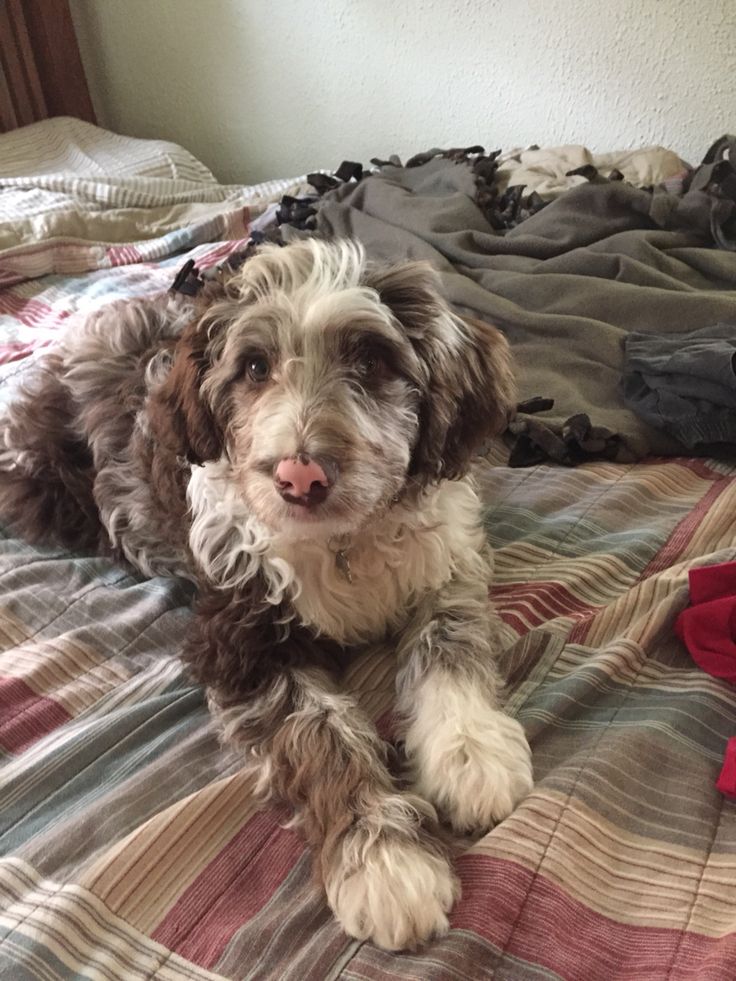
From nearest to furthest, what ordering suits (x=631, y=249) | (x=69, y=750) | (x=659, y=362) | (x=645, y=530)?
(x=69, y=750)
(x=645, y=530)
(x=659, y=362)
(x=631, y=249)

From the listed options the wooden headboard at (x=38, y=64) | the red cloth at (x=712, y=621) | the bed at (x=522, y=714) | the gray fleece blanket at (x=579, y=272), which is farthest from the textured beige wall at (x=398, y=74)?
the red cloth at (x=712, y=621)

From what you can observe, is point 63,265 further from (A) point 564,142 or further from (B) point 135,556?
(A) point 564,142

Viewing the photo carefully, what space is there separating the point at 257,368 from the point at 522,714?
2.48 feet

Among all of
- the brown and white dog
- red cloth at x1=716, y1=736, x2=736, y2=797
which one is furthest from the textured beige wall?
red cloth at x1=716, y1=736, x2=736, y2=797

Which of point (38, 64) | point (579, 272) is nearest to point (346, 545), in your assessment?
point (579, 272)

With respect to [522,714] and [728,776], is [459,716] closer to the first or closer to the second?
[522,714]

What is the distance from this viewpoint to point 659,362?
91.3 inches

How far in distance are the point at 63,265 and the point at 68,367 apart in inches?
44.9

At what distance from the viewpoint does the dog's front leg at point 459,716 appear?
4.28ft

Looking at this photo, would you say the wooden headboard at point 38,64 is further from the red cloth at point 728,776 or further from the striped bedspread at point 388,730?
the red cloth at point 728,776

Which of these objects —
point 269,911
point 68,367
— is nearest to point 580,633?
point 269,911

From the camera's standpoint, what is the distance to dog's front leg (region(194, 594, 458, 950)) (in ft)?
3.74

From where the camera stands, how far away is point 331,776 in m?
1.32

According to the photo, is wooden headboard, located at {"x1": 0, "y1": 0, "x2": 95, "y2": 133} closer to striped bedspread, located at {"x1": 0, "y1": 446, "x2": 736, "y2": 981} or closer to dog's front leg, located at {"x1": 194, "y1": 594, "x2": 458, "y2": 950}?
striped bedspread, located at {"x1": 0, "y1": 446, "x2": 736, "y2": 981}
